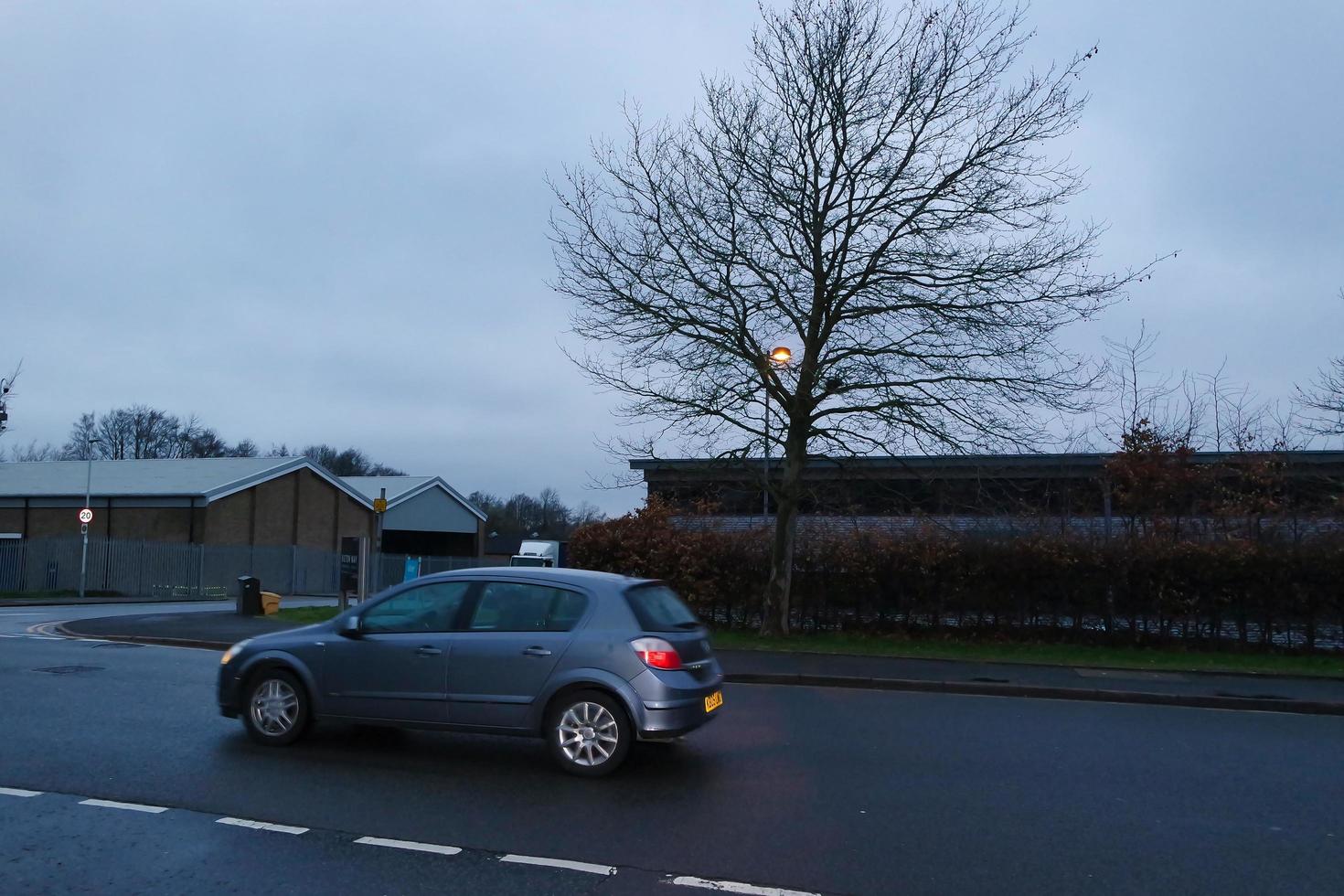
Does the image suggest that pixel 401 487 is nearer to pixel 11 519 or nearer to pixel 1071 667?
pixel 11 519

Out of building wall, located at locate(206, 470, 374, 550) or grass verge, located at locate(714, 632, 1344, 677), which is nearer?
grass verge, located at locate(714, 632, 1344, 677)

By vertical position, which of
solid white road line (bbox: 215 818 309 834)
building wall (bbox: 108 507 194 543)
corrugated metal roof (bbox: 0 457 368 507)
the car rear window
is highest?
corrugated metal roof (bbox: 0 457 368 507)

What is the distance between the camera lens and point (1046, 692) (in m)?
14.1

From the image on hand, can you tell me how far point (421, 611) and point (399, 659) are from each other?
16.3 inches

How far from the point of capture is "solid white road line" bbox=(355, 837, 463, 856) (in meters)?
6.20

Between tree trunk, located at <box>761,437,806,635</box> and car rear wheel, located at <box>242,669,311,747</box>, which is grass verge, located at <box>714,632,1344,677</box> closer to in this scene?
tree trunk, located at <box>761,437,806,635</box>

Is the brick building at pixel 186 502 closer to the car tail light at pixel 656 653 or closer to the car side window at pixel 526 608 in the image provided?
the car side window at pixel 526 608

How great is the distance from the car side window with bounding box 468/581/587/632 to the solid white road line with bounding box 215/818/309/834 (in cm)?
225

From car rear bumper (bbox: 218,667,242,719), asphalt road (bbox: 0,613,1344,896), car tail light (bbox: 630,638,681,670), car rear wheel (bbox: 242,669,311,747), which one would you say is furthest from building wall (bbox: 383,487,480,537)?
car tail light (bbox: 630,638,681,670)

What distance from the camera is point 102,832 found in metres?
6.41

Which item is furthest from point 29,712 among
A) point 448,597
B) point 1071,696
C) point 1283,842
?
point 1071,696

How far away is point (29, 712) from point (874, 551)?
14624 mm

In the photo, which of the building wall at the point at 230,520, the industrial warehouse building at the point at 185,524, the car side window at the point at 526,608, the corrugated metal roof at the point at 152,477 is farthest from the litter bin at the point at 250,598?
the building wall at the point at 230,520

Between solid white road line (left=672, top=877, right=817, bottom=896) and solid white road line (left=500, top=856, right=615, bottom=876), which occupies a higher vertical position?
solid white road line (left=500, top=856, right=615, bottom=876)
